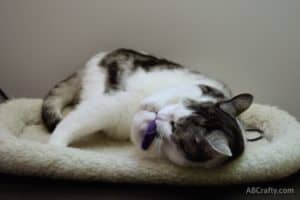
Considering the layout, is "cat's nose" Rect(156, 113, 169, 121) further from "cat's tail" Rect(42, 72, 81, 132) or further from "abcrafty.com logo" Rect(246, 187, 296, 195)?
"cat's tail" Rect(42, 72, 81, 132)

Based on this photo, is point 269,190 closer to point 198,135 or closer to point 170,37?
point 198,135

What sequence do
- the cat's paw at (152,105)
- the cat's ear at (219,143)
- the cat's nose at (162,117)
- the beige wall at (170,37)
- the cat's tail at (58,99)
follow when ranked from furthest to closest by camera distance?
1. the beige wall at (170,37)
2. the cat's tail at (58,99)
3. the cat's paw at (152,105)
4. the cat's nose at (162,117)
5. the cat's ear at (219,143)

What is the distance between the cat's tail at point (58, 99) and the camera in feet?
5.19

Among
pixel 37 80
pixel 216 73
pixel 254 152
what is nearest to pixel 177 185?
pixel 254 152

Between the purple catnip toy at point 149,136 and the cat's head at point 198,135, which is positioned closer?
the cat's head at point 198,135

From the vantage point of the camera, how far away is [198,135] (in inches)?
45.9

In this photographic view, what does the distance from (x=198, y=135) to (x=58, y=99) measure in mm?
731

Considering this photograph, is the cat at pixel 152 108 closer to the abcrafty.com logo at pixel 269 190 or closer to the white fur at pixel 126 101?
the white fur at pixel 126 101

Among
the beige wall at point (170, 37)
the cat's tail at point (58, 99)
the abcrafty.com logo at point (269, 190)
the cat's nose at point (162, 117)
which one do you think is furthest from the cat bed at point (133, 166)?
the beige wall at point (170, 37)

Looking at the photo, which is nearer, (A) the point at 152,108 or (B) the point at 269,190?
(B) the point at 269,190

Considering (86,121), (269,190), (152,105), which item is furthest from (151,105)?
(269,190)

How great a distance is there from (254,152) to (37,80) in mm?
1139

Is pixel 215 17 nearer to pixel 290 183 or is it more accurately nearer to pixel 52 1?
pixel 52 1

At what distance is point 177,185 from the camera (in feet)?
3.86
